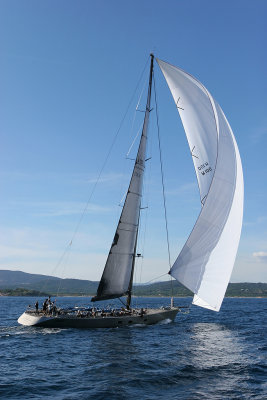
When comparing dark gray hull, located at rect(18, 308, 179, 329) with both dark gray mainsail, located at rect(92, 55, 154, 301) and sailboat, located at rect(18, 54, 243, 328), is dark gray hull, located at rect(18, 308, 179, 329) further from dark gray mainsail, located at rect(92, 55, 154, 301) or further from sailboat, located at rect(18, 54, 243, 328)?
dark gray mainsail, located at rect(92, 55, 154, 301)

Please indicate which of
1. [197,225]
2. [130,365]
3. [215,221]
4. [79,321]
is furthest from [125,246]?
[130,365]

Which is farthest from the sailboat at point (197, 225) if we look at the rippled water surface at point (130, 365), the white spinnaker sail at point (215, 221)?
the rippled water surface at point (130, 365)

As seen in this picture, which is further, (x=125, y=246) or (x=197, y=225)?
(x=125, y=246)

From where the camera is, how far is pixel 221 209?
1042 inches

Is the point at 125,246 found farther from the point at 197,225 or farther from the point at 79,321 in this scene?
the point at 197,225

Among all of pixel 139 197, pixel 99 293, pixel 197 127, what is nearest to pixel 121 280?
pixel 99 293

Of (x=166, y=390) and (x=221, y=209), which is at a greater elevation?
(x=221, y=209)

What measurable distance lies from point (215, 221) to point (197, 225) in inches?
54.8

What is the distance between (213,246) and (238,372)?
10.2 metres

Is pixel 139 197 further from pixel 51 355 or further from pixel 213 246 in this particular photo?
pixel 51 355

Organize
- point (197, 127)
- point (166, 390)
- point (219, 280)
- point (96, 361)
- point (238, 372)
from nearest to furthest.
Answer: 1. point (166, 390)
2. point (238, 372)
3. point (96, 361)
4. point (219, 280)
5. point (197, 127)

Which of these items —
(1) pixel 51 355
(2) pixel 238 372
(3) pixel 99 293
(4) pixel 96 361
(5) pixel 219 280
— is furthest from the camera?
(3) pixel 99 293

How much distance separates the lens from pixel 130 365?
1853 cm

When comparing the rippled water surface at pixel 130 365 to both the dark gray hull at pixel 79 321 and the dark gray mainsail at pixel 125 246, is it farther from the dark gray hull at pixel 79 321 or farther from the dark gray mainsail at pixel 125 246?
the dark gray mainsail at pixel 125 246
